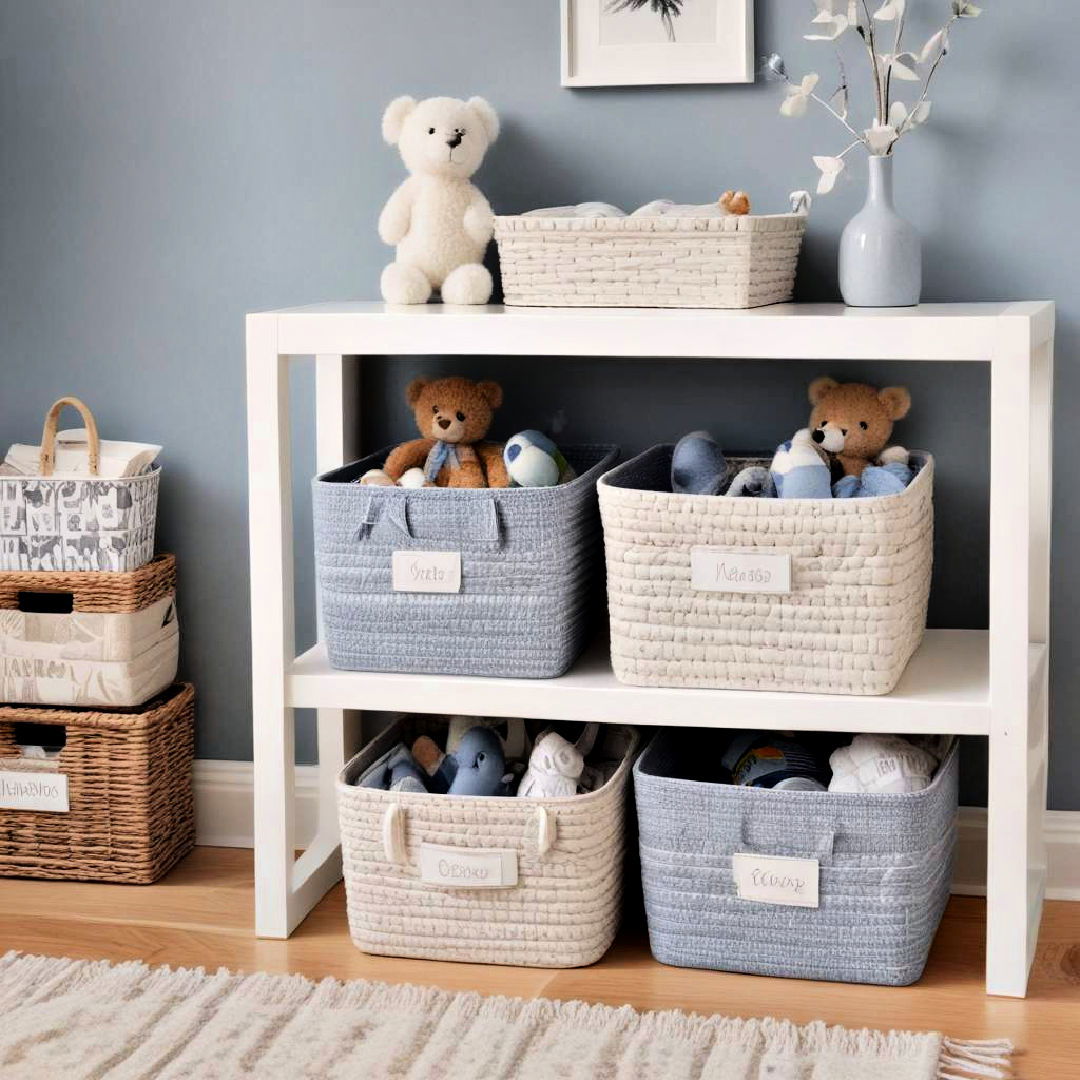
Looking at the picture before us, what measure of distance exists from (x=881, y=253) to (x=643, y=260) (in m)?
0.29

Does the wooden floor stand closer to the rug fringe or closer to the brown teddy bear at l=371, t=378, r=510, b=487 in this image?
the rug fringe

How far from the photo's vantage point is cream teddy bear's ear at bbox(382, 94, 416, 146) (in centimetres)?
210

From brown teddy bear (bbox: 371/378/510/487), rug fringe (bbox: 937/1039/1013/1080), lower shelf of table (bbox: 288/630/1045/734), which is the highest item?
brown teddy bear (bbox: 371/378/510/487)

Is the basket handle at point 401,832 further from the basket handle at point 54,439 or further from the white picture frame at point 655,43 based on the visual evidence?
the white picture frame at point 655,43

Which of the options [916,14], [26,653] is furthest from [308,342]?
[916,14]

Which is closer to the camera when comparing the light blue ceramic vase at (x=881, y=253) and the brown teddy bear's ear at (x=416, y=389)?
the light blue ceramic vase at (x=881, y=253)

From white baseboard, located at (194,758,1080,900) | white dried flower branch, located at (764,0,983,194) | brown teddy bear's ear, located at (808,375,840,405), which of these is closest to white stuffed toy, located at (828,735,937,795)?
brown teddy bear's ear, located at (808,375,840,405)

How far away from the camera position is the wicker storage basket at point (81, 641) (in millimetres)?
2145

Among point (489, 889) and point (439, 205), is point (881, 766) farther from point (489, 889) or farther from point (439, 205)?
point (439, 205)

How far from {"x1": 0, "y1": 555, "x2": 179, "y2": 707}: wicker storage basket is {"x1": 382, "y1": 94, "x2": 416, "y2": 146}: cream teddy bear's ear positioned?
686mm

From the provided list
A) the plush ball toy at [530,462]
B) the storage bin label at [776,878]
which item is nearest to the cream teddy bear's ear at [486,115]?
the plush ball toy at [530,462]

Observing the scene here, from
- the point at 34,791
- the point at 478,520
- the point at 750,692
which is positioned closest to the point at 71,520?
the point at 34,791

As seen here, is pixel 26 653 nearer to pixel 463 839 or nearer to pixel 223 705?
pixel 223 705

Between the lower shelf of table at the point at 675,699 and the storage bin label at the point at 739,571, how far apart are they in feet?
0.43
